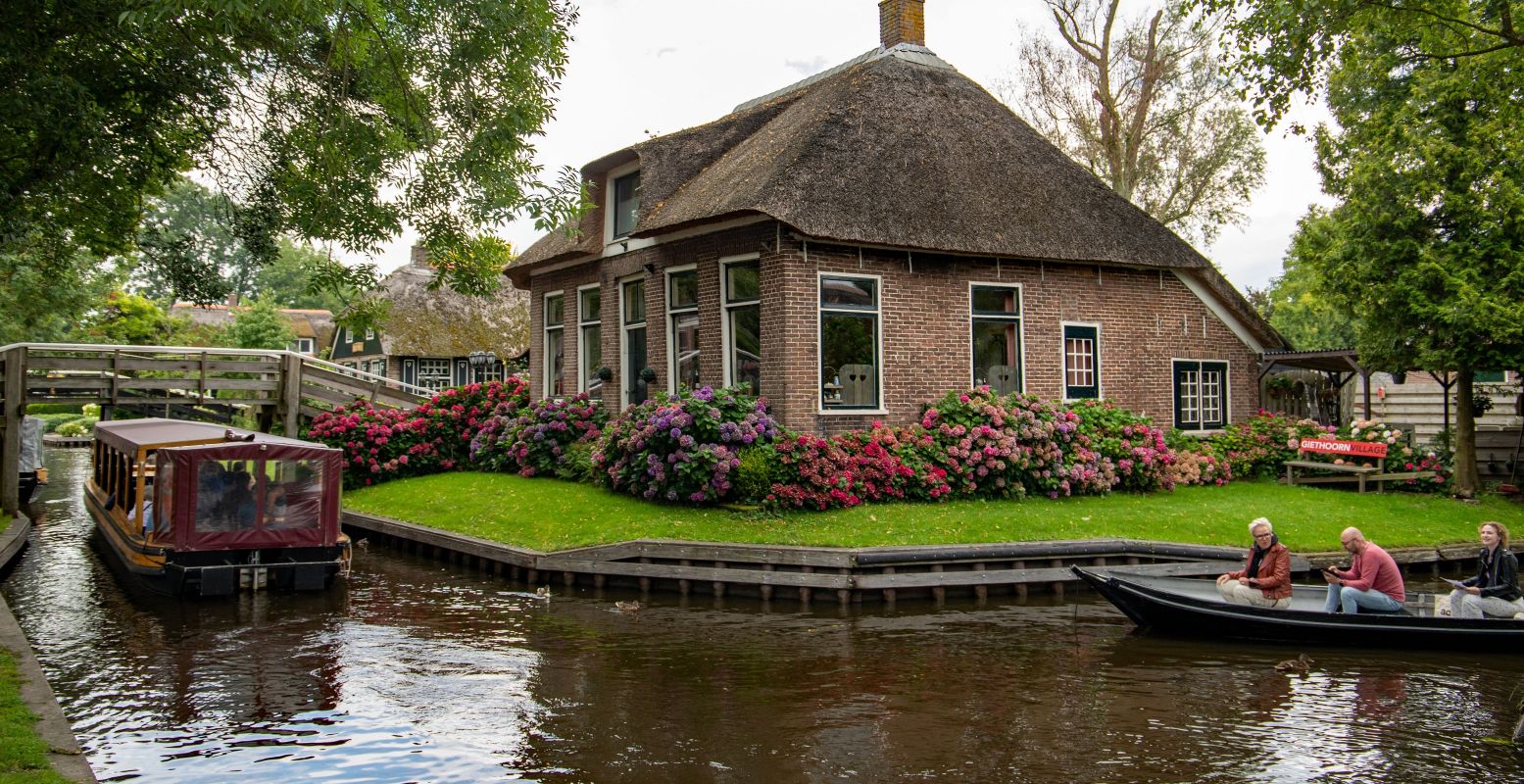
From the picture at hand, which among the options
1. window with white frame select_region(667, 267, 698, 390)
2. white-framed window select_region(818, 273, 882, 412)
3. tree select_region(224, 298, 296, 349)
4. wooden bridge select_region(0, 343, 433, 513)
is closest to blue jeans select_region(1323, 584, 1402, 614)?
white-framed window select_region(818, 273, 882, 412)

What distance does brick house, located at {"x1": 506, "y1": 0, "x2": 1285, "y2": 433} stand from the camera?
17.3 m

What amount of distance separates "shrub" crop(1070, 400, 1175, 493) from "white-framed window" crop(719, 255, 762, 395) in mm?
5686

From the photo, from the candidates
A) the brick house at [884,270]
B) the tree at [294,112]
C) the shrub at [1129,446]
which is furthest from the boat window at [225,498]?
the shrub at [1129,446]

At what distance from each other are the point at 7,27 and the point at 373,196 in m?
3.40

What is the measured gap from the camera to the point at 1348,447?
19.5 meters

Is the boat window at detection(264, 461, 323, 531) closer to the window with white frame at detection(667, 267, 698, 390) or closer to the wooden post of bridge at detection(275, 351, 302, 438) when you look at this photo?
the window with white frame at detection(667, 267, 698, 390)

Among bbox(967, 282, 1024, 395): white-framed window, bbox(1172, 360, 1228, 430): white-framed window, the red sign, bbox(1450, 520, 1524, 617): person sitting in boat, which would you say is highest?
bbox(967, 282, 1024, 395): white-framed window

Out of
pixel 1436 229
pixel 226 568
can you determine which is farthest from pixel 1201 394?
pixel 226 568

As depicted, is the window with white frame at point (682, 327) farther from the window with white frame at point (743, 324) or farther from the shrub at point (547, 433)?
the shrub at point (547, 433)

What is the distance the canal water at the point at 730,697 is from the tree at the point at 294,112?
14.3 feet

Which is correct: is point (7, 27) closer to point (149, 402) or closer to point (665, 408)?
point (665, 408)

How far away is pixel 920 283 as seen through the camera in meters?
18.2

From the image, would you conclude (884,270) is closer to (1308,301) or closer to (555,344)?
(555,344)

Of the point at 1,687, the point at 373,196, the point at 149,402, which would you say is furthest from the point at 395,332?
the point at 1,687
